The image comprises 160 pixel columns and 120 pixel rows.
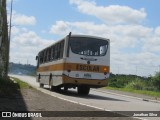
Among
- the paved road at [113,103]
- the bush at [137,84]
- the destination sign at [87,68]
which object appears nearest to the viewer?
the paved road at [113,103]

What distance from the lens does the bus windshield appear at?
25.8 m

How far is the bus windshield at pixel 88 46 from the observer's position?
84.5 feet

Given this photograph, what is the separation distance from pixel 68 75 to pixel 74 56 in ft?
3.70

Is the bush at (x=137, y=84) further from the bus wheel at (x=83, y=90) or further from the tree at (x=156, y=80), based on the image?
the bus wheel at (x=83, y=90)

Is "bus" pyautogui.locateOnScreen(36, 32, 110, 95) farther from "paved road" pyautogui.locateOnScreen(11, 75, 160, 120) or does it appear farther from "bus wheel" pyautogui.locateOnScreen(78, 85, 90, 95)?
"bus wheel" pyautogui.locateOnScreen(78, 85, 90, 95)

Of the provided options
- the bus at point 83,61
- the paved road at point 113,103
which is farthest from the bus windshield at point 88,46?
the paved road at point 113,103

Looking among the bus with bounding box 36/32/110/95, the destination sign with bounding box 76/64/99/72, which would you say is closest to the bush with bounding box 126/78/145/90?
the bus with bounding box 36/32/110/95

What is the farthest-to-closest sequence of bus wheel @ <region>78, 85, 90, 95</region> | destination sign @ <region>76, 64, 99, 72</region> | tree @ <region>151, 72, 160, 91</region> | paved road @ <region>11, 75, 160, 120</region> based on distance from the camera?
tree @ <region>151, 72, 160, 91</region> < bus wheel @ <region>78, 85, 90, 95</region> < destination sign @ <region>76, 64, 99, 72</region> < paved road @ <region>11, 75, 160, 120</region>

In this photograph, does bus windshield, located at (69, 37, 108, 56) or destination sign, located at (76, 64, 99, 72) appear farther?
bus windshield, located at (69, 37, 108, 56)

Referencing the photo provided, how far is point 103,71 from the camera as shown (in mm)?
26125

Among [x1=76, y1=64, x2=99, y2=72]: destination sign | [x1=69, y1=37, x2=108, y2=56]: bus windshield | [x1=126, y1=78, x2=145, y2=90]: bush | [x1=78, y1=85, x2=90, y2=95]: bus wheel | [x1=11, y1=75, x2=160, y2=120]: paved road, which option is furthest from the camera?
[x1=126, y1=78, x2=145, y2=90]: bush

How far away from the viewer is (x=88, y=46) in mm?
25938

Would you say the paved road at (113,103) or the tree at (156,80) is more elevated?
the tree at (156,80)

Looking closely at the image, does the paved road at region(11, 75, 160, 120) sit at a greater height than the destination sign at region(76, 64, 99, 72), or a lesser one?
lesser
